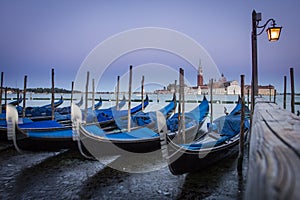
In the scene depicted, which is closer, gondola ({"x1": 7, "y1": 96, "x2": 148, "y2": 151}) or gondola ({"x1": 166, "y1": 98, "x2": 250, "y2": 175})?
gondola ({"x1": 166, "y1": 98, "x2": 250, "y2": 175})

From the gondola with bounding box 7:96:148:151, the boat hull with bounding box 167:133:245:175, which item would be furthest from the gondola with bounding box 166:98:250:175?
the gondola with bounding box 7:96:148:151

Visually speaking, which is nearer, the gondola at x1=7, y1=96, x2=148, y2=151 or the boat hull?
the boat hull

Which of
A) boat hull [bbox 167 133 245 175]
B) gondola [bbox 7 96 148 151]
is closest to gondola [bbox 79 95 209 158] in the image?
gondola [bbox 7 96 148 151]

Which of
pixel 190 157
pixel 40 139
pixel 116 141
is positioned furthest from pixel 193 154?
pixel 40 139

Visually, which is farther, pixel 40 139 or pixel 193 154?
pixel 40 139

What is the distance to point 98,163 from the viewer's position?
3.46 metres

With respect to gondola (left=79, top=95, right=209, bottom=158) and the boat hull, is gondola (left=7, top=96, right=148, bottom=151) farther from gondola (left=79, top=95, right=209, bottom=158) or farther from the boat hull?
the boat hull

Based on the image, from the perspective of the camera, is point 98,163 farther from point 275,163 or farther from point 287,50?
point 287,50

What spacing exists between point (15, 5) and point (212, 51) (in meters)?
13.6

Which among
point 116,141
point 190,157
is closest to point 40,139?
point 116,141

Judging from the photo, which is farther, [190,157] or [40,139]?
[40,139]

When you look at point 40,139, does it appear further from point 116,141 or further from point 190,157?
point 190,157

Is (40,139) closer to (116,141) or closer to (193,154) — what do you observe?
(116,141)

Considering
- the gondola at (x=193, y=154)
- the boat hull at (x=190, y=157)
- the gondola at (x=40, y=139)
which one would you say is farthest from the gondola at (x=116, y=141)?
the boat hull at (x=190, y=157)
